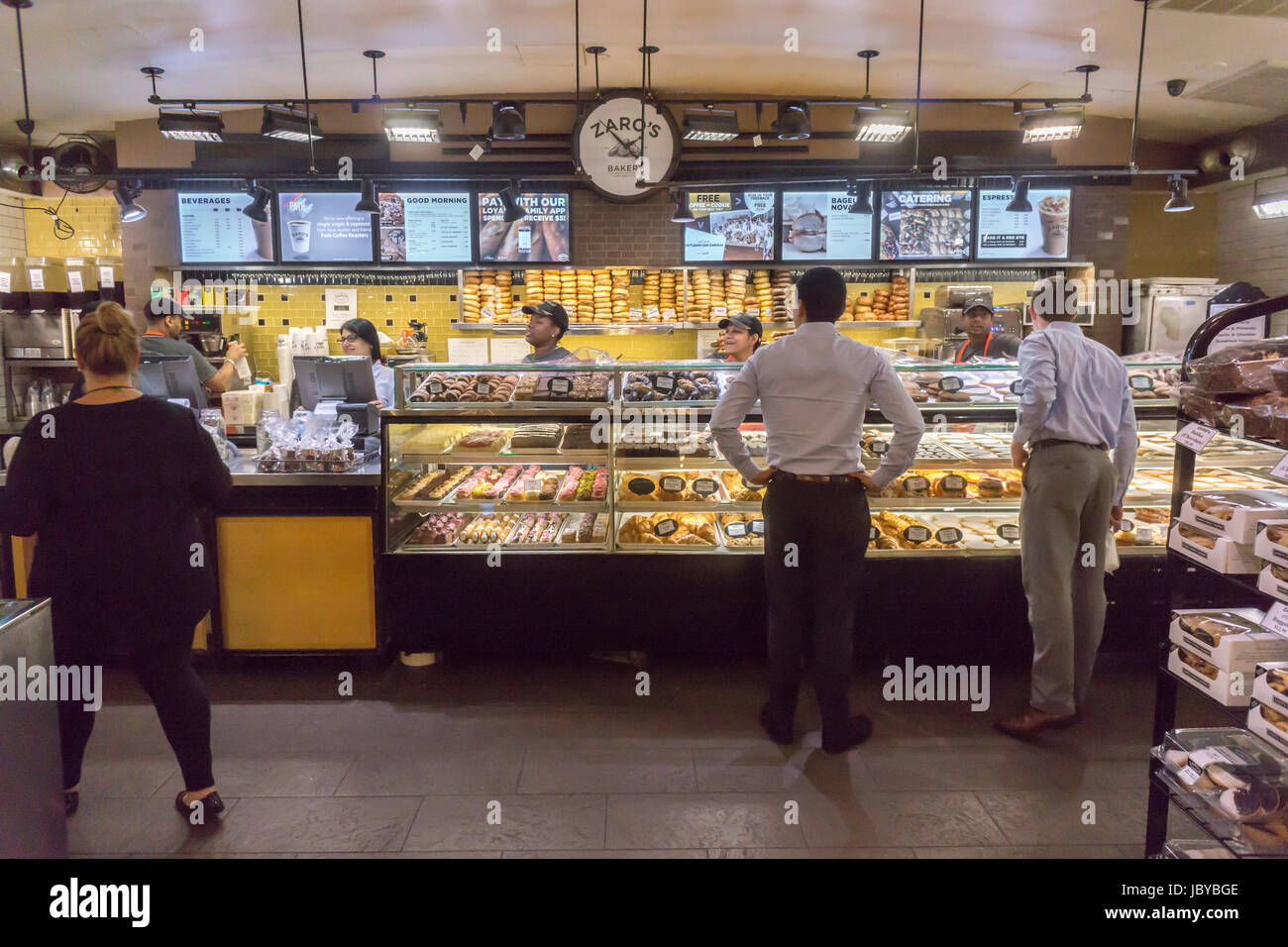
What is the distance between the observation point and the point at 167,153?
7.88m

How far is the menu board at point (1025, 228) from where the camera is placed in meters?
7.50

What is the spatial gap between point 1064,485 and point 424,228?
5850 millimetres

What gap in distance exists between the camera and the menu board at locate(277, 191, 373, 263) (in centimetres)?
744

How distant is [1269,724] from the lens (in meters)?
2.01

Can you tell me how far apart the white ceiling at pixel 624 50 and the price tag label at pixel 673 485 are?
3.12 meters

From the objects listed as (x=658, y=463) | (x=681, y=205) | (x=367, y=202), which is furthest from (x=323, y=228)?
(x=658, y=463)

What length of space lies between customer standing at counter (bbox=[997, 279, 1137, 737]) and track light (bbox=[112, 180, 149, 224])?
20.8ft

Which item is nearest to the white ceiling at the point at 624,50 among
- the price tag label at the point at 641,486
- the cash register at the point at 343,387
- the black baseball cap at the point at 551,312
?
the black baseball cap at the point at 551,312

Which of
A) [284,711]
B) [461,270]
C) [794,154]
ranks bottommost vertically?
[284,711]

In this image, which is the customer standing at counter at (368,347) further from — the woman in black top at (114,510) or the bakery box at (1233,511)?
the bakery box at (1233,511)

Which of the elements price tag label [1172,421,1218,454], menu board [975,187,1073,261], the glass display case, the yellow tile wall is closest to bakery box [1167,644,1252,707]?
price tag label [1172,421,1218,454]
